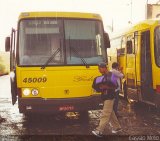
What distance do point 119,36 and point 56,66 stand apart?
8.68m

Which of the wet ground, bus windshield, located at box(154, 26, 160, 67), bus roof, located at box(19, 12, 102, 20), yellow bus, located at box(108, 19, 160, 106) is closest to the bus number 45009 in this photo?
the wet ground

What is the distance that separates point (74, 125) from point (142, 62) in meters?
4.13

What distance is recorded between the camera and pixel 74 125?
42.3ft

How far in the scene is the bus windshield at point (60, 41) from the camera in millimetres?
12516

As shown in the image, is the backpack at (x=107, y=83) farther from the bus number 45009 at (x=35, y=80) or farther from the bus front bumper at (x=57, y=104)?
the bus number 45009 at (x=35, y=80)

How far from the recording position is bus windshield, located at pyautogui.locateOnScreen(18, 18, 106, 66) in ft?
41.1

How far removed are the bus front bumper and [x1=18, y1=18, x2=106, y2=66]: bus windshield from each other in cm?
102

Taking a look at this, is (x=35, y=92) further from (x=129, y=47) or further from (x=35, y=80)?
(x=129, y=47)

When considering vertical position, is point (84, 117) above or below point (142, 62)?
below

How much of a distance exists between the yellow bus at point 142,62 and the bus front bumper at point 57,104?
2.56m

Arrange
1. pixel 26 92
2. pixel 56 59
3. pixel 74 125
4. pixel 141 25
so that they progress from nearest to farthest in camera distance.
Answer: pixel 26 92 → pixel 56 59 → pixel 74 125 → pixel 141 25

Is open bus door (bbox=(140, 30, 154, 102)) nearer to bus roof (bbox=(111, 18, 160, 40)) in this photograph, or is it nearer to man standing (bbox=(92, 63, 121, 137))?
bus roof (bbox=(111, 18, 160, 40))

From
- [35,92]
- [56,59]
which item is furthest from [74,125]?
[56,59]

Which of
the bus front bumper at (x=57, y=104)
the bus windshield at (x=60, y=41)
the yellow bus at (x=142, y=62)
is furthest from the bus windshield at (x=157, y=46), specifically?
the bus front bumper at (x=57, y=104)
